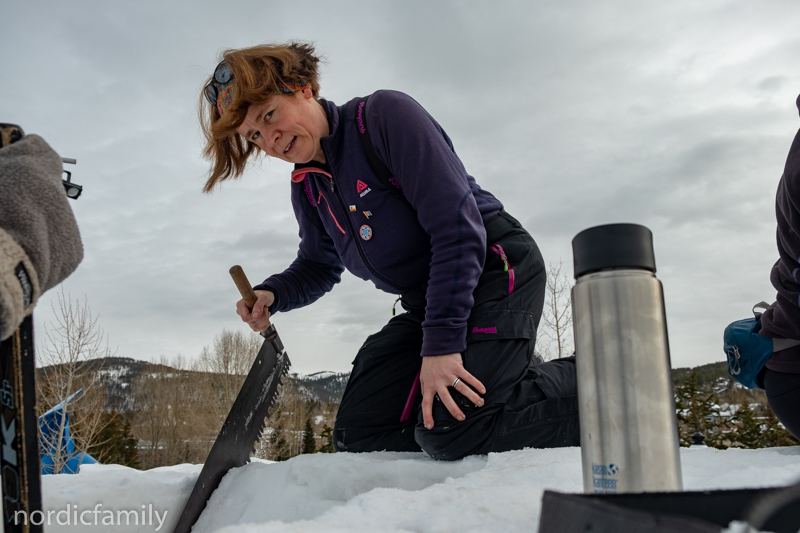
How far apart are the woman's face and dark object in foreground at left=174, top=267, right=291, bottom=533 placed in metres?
0.72

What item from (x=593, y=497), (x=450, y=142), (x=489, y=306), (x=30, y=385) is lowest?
(x=593, y=497)

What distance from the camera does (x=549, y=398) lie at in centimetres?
227

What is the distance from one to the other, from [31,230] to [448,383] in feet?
5.17

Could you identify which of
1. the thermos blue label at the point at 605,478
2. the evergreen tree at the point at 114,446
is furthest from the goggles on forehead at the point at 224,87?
the evergreen tree at the point at 114,446

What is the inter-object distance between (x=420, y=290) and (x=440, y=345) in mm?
701

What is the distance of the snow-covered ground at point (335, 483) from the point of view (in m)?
1.34

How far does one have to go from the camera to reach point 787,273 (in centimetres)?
200

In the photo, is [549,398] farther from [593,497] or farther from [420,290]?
[593,497]

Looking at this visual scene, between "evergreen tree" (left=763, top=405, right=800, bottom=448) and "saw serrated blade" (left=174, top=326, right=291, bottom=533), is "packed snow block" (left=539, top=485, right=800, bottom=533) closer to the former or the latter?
"saw serrated blade" (left=174, top=326, right=291, bottom=533)

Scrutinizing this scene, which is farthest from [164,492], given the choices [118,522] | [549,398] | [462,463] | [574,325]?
[574,325]

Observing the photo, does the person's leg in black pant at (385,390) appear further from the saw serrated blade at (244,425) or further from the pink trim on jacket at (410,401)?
the saw serrated blade at (244,425)

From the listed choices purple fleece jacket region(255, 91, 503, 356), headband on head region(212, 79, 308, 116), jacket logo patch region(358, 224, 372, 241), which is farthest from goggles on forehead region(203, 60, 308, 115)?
jacket logo patch region(358, 224, 372, 241)

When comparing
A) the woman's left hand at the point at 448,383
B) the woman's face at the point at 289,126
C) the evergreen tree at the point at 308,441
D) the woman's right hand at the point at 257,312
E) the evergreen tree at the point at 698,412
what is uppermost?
the woman's face at the point at 289,126

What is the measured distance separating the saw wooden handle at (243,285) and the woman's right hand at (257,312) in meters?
0.04
